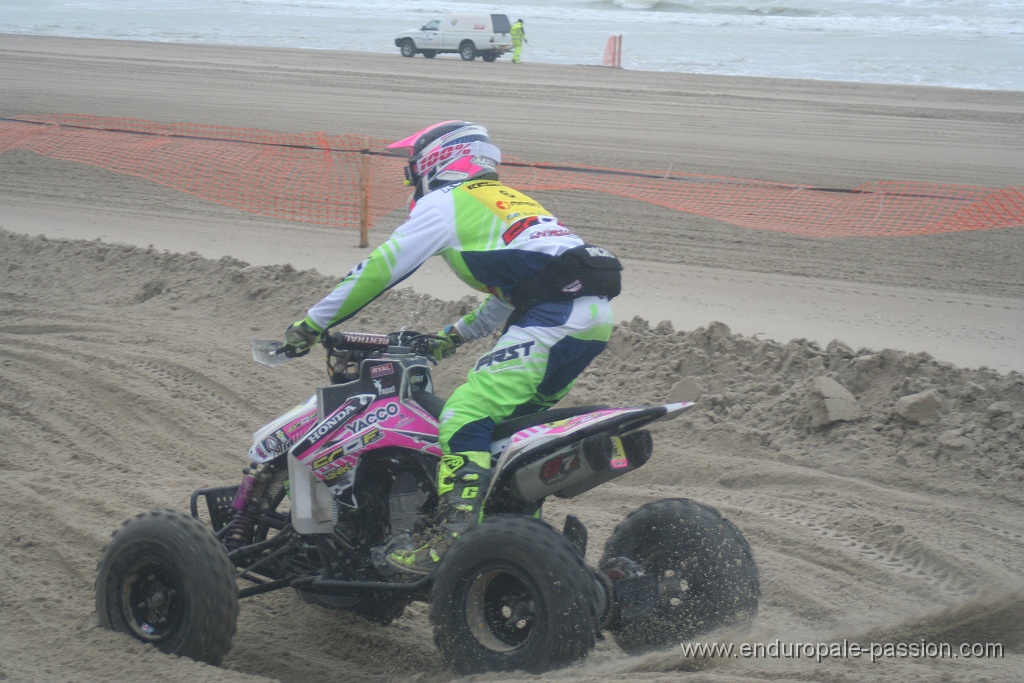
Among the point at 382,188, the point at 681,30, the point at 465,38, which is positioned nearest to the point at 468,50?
the point at 465,38

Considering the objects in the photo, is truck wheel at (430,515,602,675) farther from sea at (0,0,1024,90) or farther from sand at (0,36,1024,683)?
sea at (0,0,1024,90)

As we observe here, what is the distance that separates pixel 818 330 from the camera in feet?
26.7

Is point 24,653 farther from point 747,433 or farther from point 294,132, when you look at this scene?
point 294,132

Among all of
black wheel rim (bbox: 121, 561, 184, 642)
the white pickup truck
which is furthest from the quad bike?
the white pickup truck

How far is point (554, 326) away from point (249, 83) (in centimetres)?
2311

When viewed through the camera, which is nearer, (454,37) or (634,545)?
(634,545)

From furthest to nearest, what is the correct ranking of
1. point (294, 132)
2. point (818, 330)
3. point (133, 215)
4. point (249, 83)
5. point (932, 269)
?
point (249, 83) < point (294, 132) < point (133, 215) < point (932, 269) < point (818, 330)

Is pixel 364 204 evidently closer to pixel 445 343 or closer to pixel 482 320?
pixel 482 320

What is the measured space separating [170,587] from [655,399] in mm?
3830

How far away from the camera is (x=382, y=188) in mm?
12750

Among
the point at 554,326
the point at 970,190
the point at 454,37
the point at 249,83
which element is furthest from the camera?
the point at 454,37

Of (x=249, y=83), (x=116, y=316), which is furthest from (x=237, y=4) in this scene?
(x=116, y=316)

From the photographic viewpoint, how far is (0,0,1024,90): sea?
3344 centimetres

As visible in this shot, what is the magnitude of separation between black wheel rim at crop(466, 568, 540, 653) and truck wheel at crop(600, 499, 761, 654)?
449 millimetres
